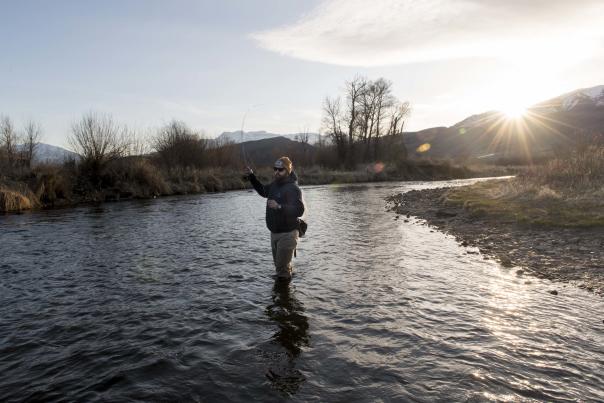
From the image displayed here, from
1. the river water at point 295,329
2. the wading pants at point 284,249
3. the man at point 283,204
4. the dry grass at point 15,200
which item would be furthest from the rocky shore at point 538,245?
the dry grass at point 15,200

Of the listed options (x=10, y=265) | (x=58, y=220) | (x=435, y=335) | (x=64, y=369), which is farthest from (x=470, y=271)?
(x=58, y=220)

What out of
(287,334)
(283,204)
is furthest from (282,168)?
(287,334)

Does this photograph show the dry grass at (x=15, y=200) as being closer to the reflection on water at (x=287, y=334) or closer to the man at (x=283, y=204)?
the man at (x=283, y=204)

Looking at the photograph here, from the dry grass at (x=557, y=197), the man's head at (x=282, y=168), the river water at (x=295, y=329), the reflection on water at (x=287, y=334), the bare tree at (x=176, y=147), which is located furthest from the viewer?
the bare tree at (x=176, y=147)

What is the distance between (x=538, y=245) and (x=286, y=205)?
848 cm

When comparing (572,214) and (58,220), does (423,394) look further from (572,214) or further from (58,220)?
(58,220)

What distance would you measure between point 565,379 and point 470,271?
5.29 metres

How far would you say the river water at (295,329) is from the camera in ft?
16.9

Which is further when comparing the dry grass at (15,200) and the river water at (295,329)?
the dry grass at (15,200)

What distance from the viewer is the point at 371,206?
26609mm

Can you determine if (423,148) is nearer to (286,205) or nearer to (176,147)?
(176,147)

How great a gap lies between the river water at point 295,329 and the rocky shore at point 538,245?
2.02 feet

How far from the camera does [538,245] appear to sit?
1235 cm

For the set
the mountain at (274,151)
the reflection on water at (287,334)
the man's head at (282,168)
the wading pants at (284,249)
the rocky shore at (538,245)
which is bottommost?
the reflection on water at (287,334)
